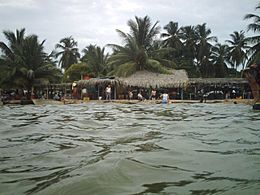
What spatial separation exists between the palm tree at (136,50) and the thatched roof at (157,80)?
1.09 meters

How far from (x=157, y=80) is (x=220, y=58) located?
13264 millimetres

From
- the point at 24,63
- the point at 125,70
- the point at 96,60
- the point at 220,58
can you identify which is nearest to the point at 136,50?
the point at 125,70

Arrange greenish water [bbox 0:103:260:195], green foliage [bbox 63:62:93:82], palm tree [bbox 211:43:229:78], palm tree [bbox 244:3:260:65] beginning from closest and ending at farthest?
greenish water [bbox 0:103:260:195]
palm tree [bbox 244:3:260:65]
green foliage [bbox 63:62:93:82]
palm tree [bbox 211:43:229:78]

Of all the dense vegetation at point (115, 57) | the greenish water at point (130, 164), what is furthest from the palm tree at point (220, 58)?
the greenish water at point (130, 164)

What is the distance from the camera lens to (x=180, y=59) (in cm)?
3966

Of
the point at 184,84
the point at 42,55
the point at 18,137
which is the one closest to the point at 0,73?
the point at 42,55

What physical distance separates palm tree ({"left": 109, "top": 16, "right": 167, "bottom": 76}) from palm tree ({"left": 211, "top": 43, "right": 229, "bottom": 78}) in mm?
10575

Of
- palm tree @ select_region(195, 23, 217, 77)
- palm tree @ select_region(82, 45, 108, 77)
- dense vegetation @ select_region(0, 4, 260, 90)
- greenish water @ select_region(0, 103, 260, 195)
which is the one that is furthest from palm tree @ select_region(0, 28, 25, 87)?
greenish water @ select_region(0, 103, 260, 195)

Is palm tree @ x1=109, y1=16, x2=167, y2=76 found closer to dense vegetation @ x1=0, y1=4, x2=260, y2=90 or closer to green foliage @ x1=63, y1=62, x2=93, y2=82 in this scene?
dense vegetation @ x1=0, y1=4, x2=260, y2=90

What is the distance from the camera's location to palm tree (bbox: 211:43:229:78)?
37.9m

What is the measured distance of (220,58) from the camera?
37.8 meters

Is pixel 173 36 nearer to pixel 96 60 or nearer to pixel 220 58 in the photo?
pixel 220 58

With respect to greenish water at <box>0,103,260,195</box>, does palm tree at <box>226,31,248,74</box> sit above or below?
above

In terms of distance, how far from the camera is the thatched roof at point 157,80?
2747 cm
